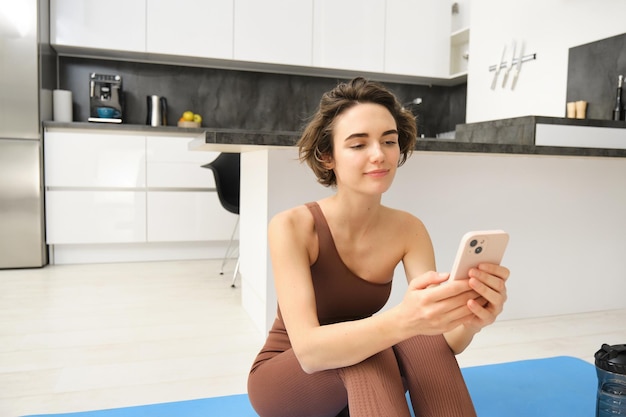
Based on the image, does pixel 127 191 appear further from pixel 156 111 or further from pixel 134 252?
pixel 156 111

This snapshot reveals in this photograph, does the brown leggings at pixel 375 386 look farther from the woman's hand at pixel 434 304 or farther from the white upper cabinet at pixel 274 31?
the white upper cabinet at pixel 274 31

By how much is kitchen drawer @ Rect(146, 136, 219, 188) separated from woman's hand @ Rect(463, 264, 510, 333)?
3386 mm

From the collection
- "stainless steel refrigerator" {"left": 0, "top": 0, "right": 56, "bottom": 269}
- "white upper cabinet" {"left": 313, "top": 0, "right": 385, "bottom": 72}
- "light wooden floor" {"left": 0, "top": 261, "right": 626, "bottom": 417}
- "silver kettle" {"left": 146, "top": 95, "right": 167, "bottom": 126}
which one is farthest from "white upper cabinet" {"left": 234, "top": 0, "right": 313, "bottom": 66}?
"light wooden floor" {"left": 0, "top": 261, "right": 626, "bottom": 417}

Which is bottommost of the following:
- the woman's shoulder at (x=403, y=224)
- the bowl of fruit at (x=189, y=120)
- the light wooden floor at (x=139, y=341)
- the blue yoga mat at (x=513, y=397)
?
the light wooden floor at (x=139, y=341)

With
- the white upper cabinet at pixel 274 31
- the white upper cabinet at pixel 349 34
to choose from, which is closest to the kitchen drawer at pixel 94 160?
the white upper cabinet at pixel 274 31

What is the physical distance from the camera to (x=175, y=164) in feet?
13.5

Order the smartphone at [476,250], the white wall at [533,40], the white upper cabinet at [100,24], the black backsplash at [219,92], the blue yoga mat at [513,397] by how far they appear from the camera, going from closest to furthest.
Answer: the smartphone at [476,250] < the blue yoga mat at [513,397] < the white wall at [533,40] < the white upper cabinet at [100,24] < the black backsplash at [219,92]

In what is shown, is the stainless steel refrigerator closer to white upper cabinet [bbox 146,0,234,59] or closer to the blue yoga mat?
white upper cabinet [bbox 146,0,234,59]

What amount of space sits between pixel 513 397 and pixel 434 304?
3.01 ft

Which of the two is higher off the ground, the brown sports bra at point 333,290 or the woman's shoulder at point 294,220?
the woman's shoulder at point 294,220

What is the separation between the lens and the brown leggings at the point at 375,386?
106cm

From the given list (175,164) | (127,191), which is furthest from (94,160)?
(175,164)

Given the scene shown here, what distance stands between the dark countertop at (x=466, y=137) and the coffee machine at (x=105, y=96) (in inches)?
15.9

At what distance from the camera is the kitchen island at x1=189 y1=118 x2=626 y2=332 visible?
227 cm
